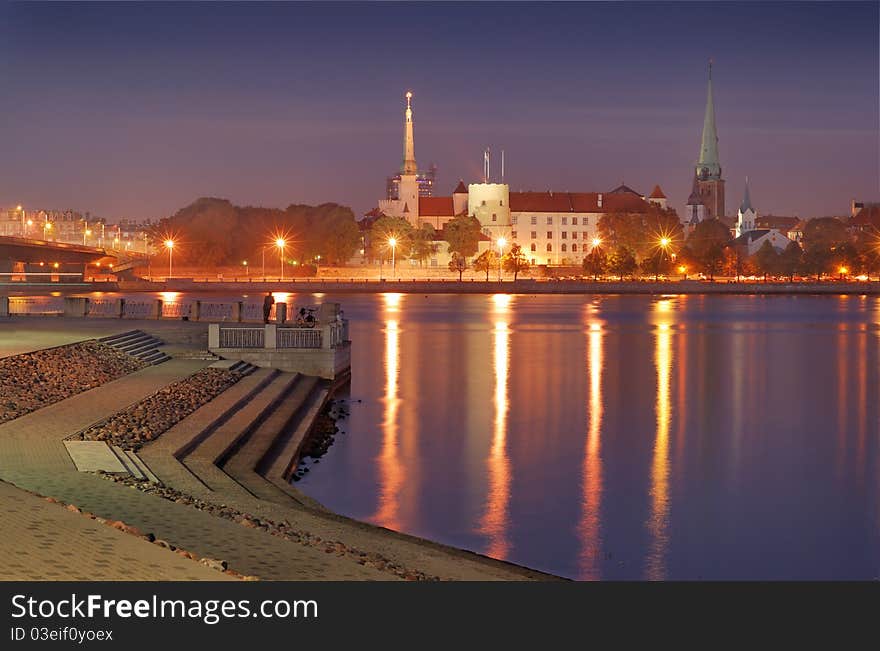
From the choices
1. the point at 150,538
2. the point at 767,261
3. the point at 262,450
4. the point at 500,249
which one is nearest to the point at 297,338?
the point at 262,450

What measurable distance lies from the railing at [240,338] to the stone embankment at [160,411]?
406 cm

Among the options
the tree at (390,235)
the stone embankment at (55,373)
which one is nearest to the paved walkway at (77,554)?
the stone embankment at (55,373)

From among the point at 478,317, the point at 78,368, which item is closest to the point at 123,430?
the point at 78,368

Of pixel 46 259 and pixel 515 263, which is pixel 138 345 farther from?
pixel 515 263

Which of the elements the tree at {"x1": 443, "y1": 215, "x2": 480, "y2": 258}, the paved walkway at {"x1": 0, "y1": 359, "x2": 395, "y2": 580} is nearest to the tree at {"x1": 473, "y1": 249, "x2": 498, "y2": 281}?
the tree at {"x1": 443, "y1": 215, "x2": 480, "y2": 258}

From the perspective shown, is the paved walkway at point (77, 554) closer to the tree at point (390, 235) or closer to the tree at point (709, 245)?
the tree at point (709, 245)

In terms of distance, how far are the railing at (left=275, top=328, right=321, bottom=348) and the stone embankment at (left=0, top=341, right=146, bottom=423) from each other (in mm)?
4489

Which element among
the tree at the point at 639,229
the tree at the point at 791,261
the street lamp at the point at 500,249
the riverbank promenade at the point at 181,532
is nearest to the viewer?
the riverbank promenade at the point at 181,532

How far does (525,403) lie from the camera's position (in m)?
37.8

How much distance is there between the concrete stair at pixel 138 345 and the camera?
3525 cm

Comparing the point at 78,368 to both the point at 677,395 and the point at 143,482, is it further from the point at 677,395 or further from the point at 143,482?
the point at 677,395

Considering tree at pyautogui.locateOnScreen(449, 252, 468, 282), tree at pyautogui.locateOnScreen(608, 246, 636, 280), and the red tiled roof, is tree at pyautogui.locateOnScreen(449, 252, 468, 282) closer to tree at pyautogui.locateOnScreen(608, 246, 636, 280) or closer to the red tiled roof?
tree at pyautogui.locateOnScreen(608, 246, 636, 280)

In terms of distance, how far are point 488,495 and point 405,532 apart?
3658 mm

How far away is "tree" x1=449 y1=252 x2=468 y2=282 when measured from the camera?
162m
